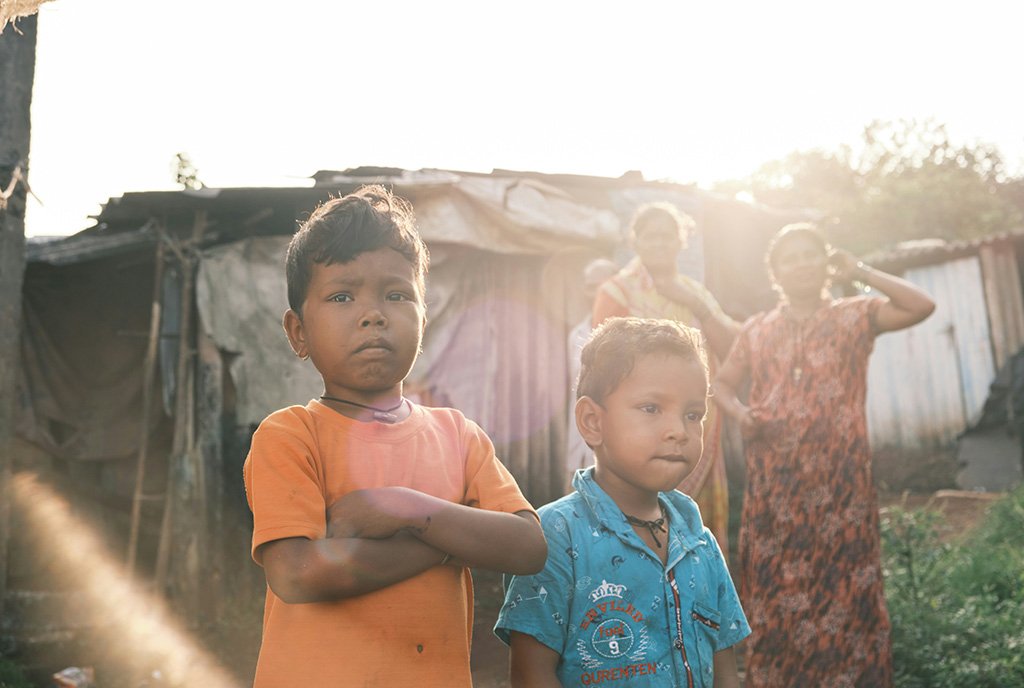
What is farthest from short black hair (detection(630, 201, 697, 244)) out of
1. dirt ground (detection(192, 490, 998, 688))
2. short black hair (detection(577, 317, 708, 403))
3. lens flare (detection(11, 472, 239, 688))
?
lens flare (detection(11, 472, 239, 688))

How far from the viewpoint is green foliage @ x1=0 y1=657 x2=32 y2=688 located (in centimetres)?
419

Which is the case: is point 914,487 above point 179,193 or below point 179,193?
below

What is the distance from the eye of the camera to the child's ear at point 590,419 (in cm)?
179

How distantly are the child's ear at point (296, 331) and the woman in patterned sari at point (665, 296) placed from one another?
7.77 feet

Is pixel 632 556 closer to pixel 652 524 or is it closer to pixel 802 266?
pixel 652 524

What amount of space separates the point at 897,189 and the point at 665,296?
22.8 metres

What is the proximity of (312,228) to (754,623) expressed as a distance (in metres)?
2.89

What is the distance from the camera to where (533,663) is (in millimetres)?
1566

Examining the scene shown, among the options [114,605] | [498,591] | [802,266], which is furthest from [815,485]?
[114,605]

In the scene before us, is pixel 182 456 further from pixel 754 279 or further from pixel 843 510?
pixel 754 279

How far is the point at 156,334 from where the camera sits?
630 centimetres

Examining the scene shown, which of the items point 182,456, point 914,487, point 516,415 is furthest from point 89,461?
point 914,487

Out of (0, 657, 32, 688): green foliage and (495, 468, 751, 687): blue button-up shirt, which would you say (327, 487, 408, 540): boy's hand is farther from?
(0, 657, 32, 688): green foliage

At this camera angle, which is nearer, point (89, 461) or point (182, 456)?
point (182, 456)
